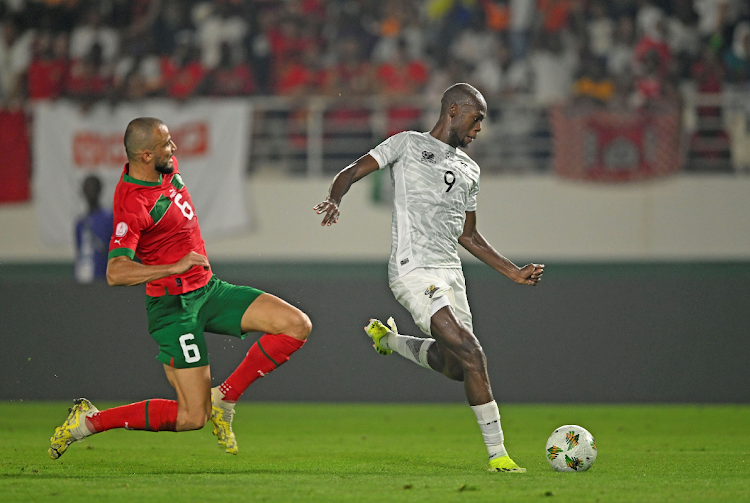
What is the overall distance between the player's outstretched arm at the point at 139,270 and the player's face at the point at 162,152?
633 mm

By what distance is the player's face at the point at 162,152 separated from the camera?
6102 millimetres

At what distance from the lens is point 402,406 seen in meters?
11.3

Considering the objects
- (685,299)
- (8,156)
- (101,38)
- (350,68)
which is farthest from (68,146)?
(685,299)

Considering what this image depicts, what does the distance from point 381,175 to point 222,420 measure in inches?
287

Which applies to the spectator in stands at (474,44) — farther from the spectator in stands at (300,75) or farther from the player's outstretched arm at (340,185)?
the player's outstretched arm at (340,185)

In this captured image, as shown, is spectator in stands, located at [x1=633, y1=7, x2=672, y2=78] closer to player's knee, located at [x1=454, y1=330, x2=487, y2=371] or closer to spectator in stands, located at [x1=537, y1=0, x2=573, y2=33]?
spectator in stands, located at [x1=537, y1=0, x2=573, y2=33]

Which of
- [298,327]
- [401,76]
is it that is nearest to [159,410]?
[298,327]

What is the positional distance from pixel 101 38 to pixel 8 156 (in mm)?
2547

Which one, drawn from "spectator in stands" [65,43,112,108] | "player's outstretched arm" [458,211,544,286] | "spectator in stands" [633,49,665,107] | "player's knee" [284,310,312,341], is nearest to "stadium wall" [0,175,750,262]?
"spectator in stands" [633,49,665,107]

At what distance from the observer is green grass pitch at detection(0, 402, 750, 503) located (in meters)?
5.20

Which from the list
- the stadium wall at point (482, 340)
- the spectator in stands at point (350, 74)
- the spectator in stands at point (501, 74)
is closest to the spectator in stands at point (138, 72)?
the spectator in stands at point (350, 74)

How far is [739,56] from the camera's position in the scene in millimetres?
→ 14406

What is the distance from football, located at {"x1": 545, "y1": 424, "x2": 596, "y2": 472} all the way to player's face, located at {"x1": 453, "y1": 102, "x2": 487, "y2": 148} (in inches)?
76.5

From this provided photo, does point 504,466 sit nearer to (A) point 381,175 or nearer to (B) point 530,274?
(B) point 530,274
